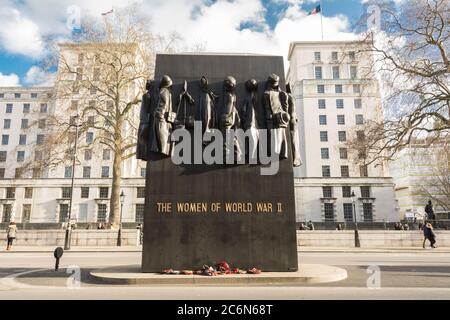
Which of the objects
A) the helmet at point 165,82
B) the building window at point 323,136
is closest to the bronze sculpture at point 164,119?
the helmet at point 165,82

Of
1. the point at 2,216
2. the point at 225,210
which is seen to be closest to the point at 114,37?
the point at 225,210

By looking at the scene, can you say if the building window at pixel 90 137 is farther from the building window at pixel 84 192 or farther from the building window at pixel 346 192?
the building window at pixel 346 192

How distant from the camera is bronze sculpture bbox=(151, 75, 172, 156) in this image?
997 centimetres

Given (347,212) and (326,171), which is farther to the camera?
(326,171)

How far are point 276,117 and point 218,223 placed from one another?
3583 millimetres

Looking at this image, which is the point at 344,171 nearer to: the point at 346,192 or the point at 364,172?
the point at 364,172

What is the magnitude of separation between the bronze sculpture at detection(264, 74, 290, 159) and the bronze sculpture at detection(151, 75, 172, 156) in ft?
9.43

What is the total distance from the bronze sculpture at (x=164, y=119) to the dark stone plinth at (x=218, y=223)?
45 cm

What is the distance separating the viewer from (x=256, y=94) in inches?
426

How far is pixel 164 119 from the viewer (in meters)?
10.1

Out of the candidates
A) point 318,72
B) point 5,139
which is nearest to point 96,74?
point 318,72

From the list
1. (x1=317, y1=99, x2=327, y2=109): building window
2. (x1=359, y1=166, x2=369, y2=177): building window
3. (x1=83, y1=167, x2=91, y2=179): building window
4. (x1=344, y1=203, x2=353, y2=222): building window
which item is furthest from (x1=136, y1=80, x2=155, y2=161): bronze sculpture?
(x1=317, y1=99, x2=327, y2=109): building window

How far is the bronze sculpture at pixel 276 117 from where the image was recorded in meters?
10.3
